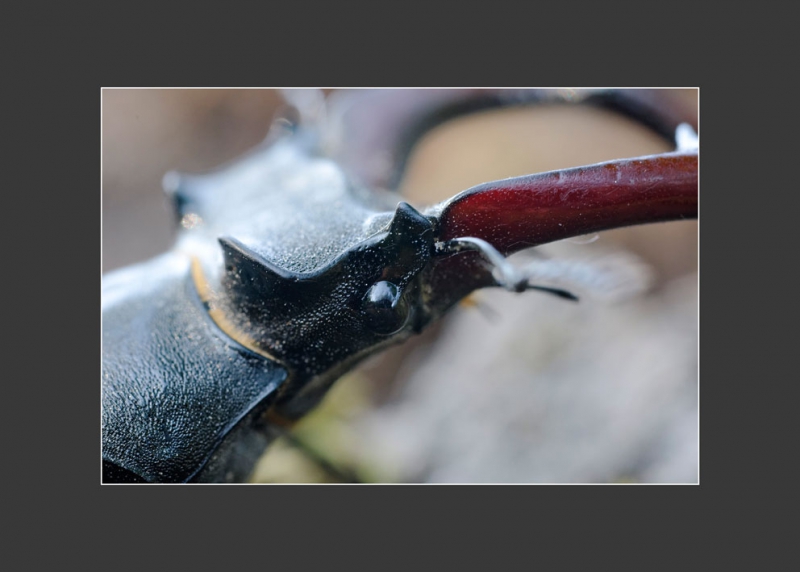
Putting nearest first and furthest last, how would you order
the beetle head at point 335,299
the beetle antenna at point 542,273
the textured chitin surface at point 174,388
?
the beetle antenna at point 542,273 < the beetle head at point 335,299 < the textured chitin surface at point 174,388

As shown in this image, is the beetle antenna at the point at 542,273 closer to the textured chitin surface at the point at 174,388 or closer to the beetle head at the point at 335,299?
the beetle head at the point at 335,299

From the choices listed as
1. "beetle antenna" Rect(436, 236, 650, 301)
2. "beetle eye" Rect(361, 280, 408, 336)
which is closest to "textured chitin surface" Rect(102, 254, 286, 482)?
"beetle eye" Rect(361, 280, 408, 336)

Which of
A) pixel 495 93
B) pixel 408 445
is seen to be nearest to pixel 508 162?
pixel 495 93

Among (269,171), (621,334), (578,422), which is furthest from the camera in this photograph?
(621,334)

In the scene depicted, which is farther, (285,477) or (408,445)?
(408,445)

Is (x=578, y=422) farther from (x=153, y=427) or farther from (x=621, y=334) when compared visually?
(x=153, y=427)

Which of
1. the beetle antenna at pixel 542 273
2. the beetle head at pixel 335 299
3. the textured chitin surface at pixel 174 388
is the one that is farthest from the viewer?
the textured chitin surface at pixel 174 388

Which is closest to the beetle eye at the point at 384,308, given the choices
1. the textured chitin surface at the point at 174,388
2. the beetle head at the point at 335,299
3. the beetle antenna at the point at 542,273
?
the beetle head at the point at 335,299
